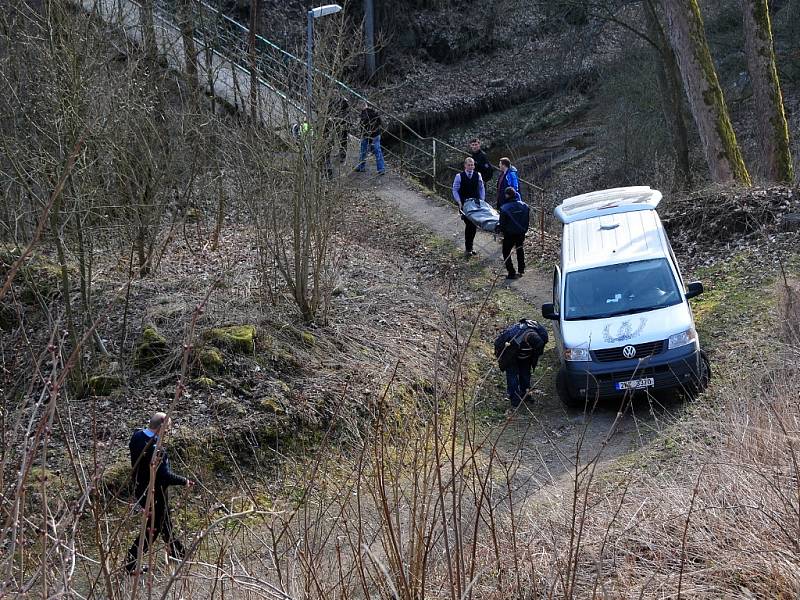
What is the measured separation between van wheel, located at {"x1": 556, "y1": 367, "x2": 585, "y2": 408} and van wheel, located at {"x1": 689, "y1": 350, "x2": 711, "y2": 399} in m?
1.26

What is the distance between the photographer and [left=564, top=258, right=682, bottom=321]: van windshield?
11.6 m

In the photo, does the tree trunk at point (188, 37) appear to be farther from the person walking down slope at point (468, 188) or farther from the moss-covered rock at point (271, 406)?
the moss-covered rock at point (271, 406)

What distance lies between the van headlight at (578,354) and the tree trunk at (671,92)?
11.8 m

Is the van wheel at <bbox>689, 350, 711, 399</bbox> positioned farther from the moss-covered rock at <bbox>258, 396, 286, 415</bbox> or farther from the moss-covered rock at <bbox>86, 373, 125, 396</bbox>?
the moss-covered rock at <bbox>86, 373, 125, 396</bbox>

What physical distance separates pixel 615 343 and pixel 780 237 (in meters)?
5.48

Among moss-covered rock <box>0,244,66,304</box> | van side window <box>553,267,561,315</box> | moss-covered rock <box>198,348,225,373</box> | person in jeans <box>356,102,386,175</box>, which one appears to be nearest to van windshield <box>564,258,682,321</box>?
van side window <box>553,267,561,315</box>

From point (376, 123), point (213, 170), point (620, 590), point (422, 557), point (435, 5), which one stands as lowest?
point (620, 590)

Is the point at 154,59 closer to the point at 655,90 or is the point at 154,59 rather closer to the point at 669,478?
the point at 669,478

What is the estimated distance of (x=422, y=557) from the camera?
420 centimetres

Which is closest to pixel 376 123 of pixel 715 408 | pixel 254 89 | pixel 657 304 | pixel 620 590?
pixel 254 89

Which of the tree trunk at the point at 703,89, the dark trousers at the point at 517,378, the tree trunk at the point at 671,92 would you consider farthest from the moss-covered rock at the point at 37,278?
the tree trunk at the point at 671,92

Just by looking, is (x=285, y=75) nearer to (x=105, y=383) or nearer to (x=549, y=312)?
(x=549, y=312)

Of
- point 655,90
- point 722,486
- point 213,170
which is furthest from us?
point 655,90

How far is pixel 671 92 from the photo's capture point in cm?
2300
